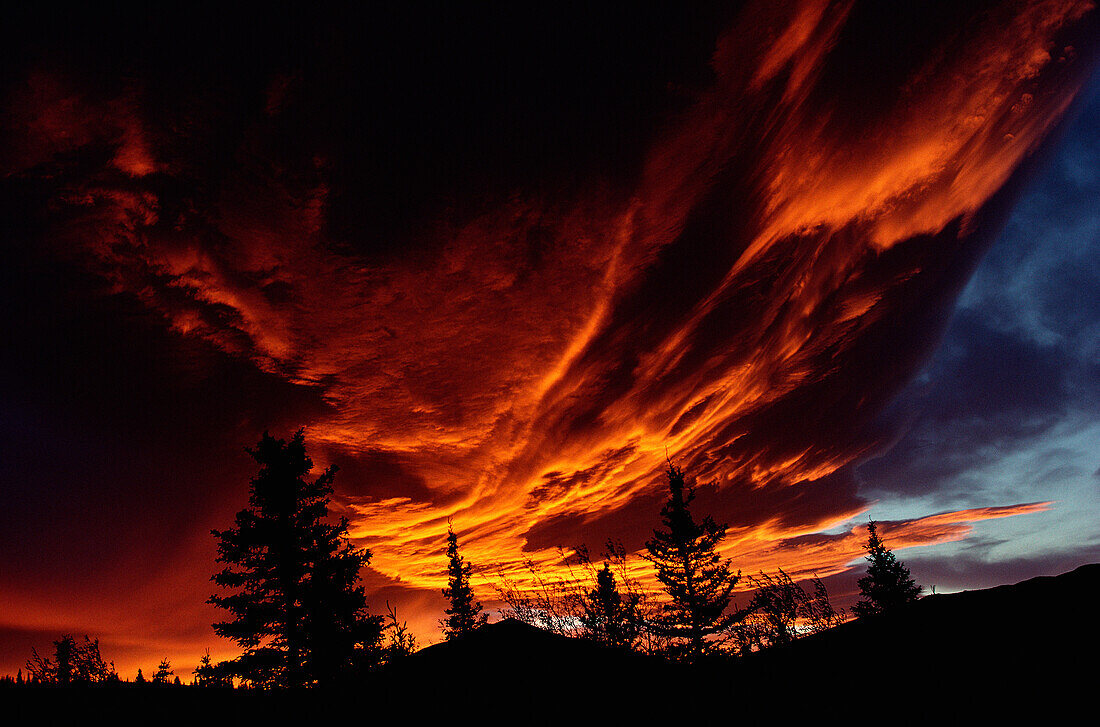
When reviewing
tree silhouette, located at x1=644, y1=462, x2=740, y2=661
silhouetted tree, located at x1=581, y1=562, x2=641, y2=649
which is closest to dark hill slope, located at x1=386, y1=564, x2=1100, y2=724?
silhouetted tree, located at x1=581, y1=562, x2=641, y2=649

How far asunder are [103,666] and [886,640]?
77.7 feet

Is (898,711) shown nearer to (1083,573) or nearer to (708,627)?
(1083,573)

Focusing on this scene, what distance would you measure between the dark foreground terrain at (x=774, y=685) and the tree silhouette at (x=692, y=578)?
26.2 metres

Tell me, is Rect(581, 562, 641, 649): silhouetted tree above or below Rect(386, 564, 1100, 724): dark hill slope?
below

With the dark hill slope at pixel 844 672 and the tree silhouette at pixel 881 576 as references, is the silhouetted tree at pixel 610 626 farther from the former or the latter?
the tree silhouette at pixel 881 576

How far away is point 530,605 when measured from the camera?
12.7m

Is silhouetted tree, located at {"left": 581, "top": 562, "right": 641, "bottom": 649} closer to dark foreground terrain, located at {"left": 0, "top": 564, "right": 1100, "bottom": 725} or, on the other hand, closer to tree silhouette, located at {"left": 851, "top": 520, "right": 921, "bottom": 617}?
dark foreground terrain, located at {"left": 0, "top": 564, "right": 1100, "bottom": 725}

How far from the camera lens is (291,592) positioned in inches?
683

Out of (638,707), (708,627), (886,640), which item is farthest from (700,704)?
(708,627)

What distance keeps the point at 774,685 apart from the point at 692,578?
2746 cm

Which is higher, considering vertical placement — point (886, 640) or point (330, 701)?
point (330, 701)

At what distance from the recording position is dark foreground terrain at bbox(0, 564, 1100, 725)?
9.16ft

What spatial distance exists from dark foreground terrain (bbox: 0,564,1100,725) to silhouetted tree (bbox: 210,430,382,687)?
51.1ft

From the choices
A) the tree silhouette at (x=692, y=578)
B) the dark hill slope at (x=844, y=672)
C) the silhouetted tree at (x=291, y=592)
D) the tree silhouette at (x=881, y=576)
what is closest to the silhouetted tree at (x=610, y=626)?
the dark hill slope at (x=844, y=672)
